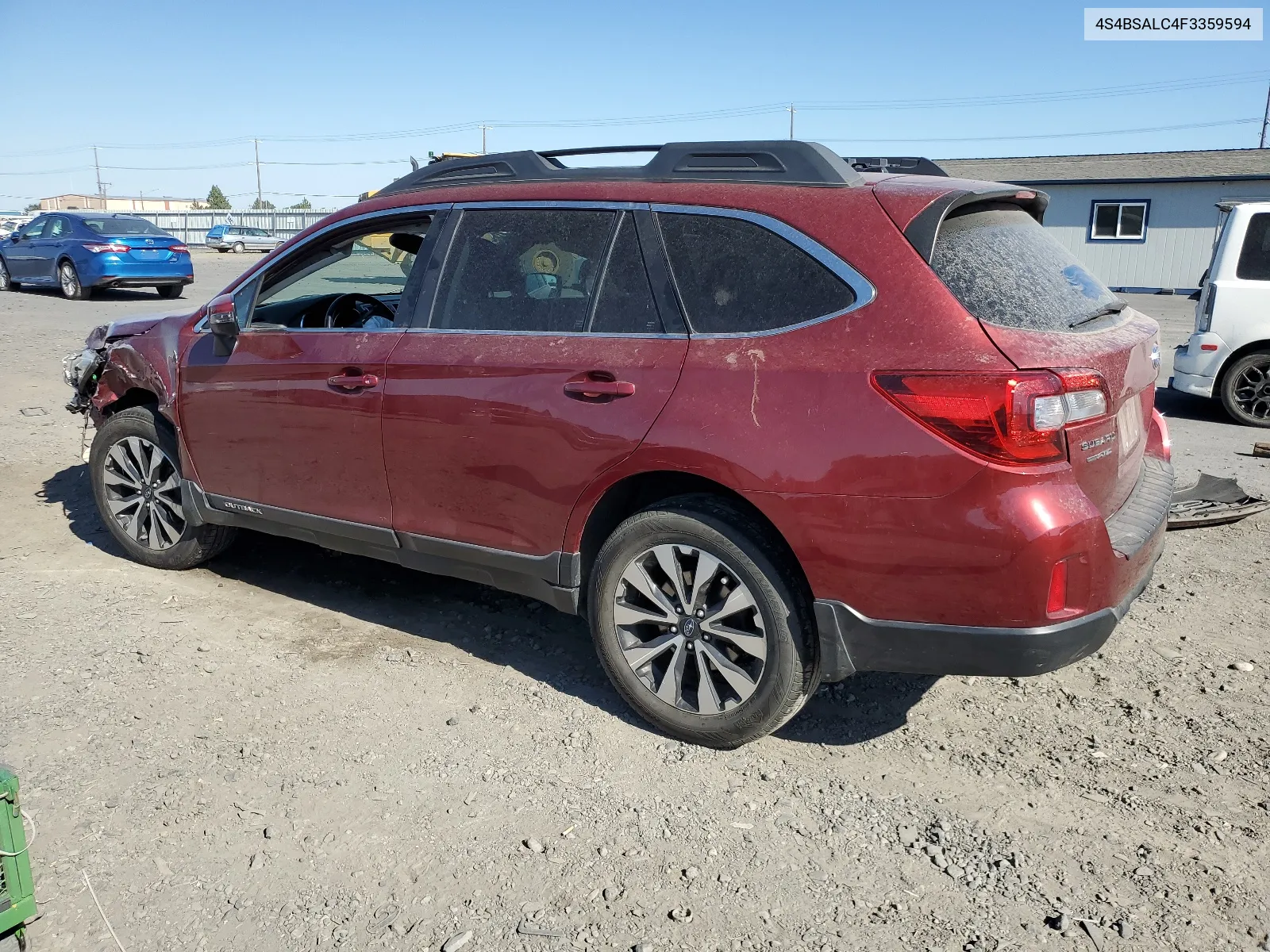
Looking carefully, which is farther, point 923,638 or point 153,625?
point 153,625

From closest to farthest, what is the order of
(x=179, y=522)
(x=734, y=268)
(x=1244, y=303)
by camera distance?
1. (x=734, y=268)
2. (x=179, y=522)
3. (x=1244, y=303)

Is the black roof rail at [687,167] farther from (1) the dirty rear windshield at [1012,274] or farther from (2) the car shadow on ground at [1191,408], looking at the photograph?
(2) the car shadow on ground at [1191,408]

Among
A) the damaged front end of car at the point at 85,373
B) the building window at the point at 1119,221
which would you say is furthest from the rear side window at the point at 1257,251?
the building window at the point at 1119,221

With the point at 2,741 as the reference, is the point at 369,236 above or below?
above

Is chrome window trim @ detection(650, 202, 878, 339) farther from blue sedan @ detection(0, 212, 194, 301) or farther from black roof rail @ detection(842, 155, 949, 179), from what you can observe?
blue sedan @ detection(0, 212, 194, 301)

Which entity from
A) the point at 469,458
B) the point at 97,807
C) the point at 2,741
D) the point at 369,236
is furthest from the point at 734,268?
the point at 2,741

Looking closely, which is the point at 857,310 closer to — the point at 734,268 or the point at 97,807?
the point at 734,268

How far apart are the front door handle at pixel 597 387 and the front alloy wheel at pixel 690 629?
1.75 feet

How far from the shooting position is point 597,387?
142 inches

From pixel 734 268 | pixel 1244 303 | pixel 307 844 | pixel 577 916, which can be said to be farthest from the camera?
pixel 1244 303

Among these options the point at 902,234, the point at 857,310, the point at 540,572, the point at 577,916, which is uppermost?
the point at 902,234

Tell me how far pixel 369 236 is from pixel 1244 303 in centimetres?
766

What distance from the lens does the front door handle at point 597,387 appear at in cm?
356

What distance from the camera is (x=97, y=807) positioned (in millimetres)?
3266
